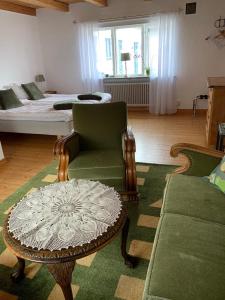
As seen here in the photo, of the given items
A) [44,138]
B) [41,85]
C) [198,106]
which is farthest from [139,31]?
[44,138]

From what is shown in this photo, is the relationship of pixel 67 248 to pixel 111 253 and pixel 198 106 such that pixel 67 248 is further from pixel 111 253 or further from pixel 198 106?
pixel 198 106

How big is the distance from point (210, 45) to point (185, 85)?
3.00ft

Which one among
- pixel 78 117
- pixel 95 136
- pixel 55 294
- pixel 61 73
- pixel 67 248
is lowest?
pixel 55 294

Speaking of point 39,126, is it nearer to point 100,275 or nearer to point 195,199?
point 100,275

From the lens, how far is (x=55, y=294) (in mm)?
1408

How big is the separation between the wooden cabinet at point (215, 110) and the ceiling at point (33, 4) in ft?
10.1

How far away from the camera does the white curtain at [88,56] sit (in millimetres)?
5383

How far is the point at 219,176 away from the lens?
5.24ft

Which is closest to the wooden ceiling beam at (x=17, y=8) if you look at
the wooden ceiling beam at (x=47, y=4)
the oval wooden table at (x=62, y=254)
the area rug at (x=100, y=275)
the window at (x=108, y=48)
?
the wooden ceiling beam at (x=47, y=4)

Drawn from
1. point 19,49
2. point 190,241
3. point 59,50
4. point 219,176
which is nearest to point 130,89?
point 59,50

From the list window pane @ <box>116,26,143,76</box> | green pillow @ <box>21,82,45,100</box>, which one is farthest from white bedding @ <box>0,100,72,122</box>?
window pane @ <box>116,26,143,76</box>

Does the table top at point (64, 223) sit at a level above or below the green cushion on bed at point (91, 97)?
below

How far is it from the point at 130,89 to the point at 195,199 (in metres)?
4.60

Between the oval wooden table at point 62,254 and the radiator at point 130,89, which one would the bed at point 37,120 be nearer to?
the radiator at point 130,89
